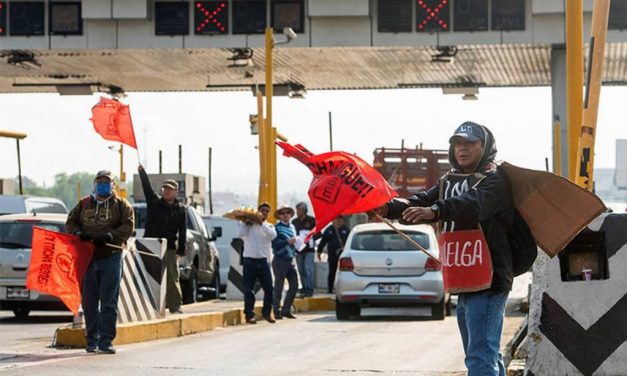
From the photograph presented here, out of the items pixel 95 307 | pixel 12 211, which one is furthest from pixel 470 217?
pixel 12 211

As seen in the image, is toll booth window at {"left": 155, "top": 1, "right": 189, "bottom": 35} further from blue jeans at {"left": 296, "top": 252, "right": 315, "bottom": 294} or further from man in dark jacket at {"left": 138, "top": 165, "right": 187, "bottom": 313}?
man in dark jacket at {"left": 138, "top": 165, "right": 187, "bottom": 313}

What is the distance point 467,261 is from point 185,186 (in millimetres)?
43152

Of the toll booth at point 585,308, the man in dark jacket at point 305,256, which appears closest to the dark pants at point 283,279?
the man in dark jacket at point 305,256

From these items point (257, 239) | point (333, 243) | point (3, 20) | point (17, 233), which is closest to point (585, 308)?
point (257, 239)

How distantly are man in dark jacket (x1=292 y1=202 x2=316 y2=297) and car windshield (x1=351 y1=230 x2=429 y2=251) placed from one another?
392 cm

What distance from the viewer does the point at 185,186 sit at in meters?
50.7

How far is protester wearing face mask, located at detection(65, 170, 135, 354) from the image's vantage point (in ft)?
47.5

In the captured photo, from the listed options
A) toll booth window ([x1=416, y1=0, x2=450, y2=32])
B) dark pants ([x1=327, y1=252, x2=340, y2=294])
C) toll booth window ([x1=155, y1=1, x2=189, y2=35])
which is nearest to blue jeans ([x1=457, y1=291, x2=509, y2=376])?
dark pants ([x1=327, y1=252, x2=340, y2=294])

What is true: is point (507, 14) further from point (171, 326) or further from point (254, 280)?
point (171, 326)

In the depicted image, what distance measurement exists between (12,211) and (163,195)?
434 inches

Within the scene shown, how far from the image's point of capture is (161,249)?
59.0 feet

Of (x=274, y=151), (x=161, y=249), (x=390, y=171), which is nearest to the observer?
(x=161, y=249)

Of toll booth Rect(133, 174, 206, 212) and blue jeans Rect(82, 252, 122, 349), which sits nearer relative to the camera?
blue jeans Rect(82, 252, 122, 349)

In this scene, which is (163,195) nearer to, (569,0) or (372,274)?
(372,274)
